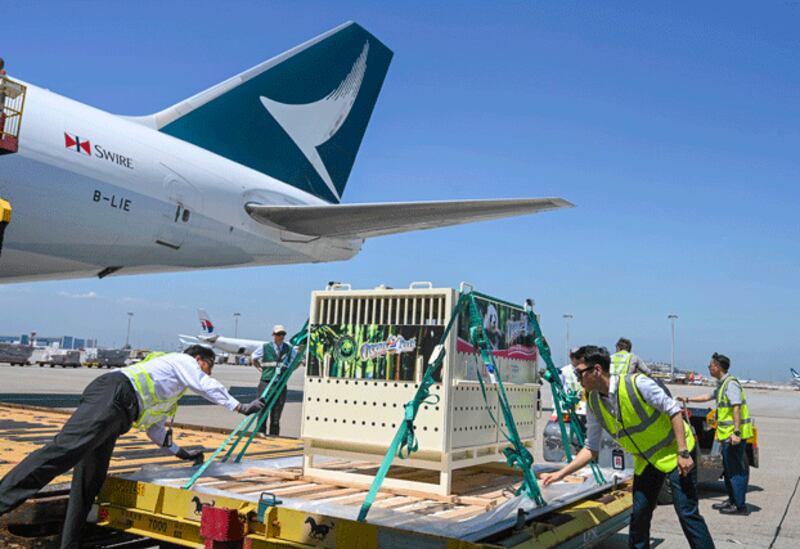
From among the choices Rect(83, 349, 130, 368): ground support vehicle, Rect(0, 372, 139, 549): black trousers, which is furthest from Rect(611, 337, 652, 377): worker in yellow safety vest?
Rect(83, 349, 130, 368): ground support vehicle

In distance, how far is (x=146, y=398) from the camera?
457cm

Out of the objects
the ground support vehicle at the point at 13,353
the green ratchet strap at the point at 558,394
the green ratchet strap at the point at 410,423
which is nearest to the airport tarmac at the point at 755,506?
the green ratchet strap at the point at 558,394

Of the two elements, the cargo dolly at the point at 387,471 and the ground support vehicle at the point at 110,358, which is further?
the ground support vehicle at the point at 110,358

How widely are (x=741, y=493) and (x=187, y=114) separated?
1405cm

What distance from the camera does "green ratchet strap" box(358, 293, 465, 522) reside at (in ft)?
12.0

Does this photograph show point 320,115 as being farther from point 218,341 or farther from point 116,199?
point 218,341

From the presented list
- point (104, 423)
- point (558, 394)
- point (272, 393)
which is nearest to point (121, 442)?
point (272, 393)

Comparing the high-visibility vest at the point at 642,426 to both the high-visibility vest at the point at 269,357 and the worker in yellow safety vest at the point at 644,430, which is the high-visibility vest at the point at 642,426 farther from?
the high-visibility vest at the point at 269,357

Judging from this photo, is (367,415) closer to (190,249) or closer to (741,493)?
(741,493)

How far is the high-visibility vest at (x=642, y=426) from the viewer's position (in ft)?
14.6

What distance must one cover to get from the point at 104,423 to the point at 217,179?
482 inches

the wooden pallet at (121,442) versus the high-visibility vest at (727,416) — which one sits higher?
the high-visibility vest at (727,416)

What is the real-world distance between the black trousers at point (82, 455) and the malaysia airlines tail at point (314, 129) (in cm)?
1003

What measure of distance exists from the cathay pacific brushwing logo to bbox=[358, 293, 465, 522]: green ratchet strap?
50.0 ft
